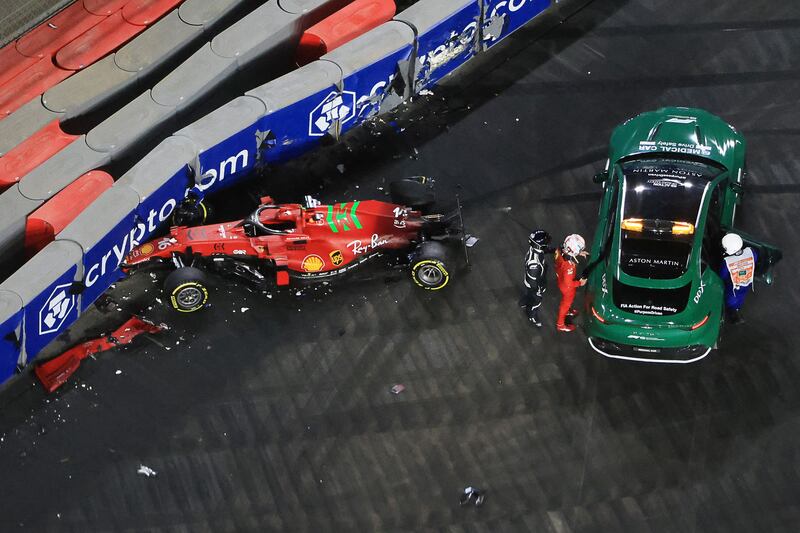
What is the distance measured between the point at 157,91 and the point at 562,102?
5778mm

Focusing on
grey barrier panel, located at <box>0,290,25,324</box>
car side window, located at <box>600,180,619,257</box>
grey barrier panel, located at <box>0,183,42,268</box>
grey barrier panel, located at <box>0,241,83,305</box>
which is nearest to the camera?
grey barrier panel, located at <box>0,290,25,324</box>

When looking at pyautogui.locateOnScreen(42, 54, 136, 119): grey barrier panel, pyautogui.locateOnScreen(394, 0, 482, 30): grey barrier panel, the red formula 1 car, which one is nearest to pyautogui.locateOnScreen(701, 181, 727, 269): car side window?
the red formula 1 car

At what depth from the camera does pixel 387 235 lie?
18062 mm

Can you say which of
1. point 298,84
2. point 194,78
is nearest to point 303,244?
point 298,84

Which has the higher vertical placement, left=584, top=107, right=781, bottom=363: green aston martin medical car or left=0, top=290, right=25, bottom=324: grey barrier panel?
left=0, top=290, right=25, bottom=324: grey barrier panel

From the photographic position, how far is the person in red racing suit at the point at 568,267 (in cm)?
1664

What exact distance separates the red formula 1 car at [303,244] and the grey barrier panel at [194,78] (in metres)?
1.79

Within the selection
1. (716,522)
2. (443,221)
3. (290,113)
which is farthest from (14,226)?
(716,522)

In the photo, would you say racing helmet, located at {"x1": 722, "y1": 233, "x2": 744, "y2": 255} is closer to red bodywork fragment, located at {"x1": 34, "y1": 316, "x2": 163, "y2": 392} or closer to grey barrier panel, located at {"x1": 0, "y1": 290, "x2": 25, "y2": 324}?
red bodywork fragment, located at {"x1": 34, "y1": 316, "x2": 163, "y2": 392}

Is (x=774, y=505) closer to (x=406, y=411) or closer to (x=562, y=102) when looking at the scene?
(x=406, y=411)

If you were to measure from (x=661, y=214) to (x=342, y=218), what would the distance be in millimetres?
4015

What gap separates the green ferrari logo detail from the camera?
17.8 m

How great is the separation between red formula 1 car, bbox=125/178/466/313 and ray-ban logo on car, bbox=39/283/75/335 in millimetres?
1093

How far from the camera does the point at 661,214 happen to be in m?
17.1
